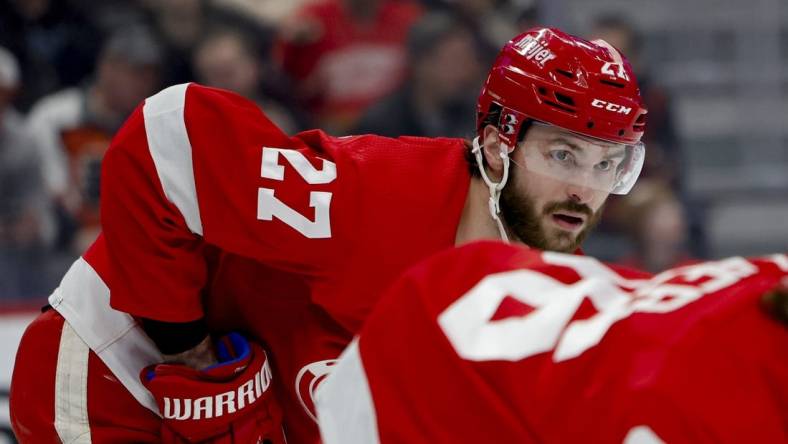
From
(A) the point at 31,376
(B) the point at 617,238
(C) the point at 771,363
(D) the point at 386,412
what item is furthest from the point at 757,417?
(B) the point at 617,238

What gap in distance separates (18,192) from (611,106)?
2.52m

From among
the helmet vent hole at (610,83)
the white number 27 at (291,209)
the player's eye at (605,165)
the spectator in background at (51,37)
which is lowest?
the spectator in background at (51,37)

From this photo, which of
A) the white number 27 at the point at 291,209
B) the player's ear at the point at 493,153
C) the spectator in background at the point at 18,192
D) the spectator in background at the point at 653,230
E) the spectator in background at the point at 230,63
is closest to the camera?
the white number 27 at the point at 291,209

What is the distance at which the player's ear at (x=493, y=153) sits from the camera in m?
2.11

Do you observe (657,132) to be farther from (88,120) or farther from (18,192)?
(18,192)

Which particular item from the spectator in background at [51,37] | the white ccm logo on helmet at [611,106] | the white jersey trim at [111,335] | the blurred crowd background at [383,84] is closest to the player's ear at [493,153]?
the white ccm logo on helmet at [611,106]

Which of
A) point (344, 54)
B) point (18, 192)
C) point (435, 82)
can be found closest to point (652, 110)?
point (435, 82)

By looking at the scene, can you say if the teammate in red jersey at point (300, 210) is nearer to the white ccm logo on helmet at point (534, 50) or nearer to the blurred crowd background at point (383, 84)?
the white ccm logo on helmet at point (534, 50)

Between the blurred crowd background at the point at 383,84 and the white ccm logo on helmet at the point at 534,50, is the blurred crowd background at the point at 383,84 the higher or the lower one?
the lower one

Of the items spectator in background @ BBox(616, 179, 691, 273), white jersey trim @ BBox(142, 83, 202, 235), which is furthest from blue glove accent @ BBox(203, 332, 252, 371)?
spectator in background @ BBox(616, 179, 691, 273)

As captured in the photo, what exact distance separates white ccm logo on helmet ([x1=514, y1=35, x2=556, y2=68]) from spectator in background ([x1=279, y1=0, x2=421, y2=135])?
2.11 metres

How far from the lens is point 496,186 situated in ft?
6.76

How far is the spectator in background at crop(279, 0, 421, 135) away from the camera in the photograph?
4172 mm

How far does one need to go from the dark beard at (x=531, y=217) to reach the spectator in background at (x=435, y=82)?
2.09 m
